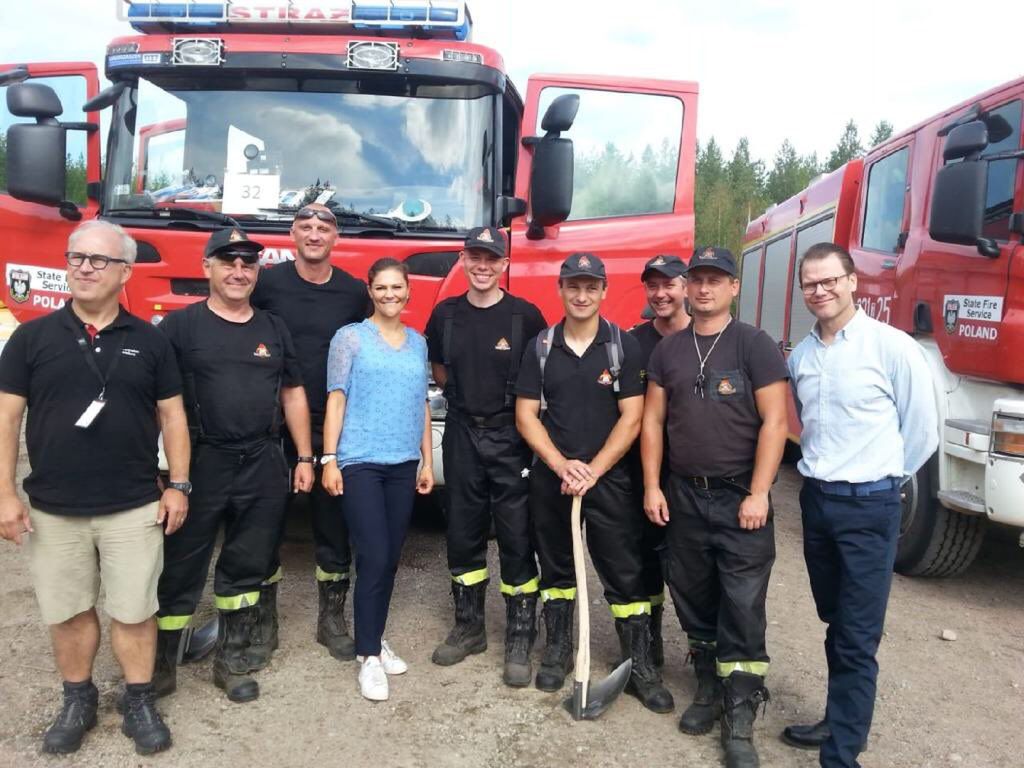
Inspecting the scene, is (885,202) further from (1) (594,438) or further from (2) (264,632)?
(2) (264,632)

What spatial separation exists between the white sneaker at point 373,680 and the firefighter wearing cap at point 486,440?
350 millimetres

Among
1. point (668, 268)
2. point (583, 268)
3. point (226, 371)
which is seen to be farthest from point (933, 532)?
point (226, 371)

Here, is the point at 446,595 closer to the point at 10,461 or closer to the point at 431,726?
the point at 431,726

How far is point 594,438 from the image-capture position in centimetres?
339

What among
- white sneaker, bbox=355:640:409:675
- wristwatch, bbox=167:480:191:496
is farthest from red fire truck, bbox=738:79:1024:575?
wristwatch, bbox=167:480:191:496

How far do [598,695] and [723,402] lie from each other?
1.22 metres

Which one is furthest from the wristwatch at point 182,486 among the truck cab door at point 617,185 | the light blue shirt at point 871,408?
the light blue shirt at point 871,408

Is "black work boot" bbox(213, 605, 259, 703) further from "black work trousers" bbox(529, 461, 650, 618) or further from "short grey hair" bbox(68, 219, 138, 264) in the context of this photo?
"short grey hair" bbox(68, 219, 138, 264)

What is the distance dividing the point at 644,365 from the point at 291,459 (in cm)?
163

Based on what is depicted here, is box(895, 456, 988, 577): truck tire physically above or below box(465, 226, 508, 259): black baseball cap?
below

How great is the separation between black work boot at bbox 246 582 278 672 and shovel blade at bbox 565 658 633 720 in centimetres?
130

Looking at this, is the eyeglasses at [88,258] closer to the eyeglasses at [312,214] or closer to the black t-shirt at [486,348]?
the eyeglasses at [312,214]

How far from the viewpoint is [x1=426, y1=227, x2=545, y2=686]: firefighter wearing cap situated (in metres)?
3.62

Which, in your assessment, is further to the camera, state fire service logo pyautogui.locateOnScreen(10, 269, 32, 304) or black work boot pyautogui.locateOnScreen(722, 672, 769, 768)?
state fire service logo pyautogui.locateOnScreen(10, 269, 32, 304)
